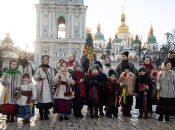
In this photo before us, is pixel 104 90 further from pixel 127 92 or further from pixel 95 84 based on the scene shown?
pixel 127 92

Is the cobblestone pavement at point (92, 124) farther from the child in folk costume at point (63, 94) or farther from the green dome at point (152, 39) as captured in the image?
the green dome at point (152, 39)

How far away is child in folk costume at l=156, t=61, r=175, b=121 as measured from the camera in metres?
6.00

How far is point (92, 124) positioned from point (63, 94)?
1102 millimetres

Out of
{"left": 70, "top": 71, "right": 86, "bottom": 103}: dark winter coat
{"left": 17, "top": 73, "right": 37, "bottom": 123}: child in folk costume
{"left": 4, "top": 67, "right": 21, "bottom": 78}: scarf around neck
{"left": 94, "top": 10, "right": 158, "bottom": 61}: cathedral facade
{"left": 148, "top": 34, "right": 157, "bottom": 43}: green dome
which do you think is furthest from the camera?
{"left": 148, "top": 34, "right": 157, "bottom": 43}: green dome

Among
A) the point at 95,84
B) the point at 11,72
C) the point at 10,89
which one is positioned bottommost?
the point at 10,89

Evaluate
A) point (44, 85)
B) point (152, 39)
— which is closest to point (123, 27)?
point (152, 39)

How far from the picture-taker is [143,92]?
627 cm

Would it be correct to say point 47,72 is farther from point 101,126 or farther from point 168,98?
point 168,98

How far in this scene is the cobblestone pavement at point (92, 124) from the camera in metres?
5.28

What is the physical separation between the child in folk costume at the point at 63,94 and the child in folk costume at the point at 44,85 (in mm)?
215

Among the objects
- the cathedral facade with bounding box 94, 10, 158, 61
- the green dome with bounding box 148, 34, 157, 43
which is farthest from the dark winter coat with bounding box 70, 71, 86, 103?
the green dome with bounding box 148, 34, 157, 43

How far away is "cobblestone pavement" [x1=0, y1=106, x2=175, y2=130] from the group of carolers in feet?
0.66

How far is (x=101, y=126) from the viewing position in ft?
17.8

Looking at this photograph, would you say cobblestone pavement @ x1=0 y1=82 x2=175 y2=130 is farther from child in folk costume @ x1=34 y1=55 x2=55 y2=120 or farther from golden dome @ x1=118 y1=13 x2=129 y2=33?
golden dome @ x1=118 y1=13 x2=129 y2=33
